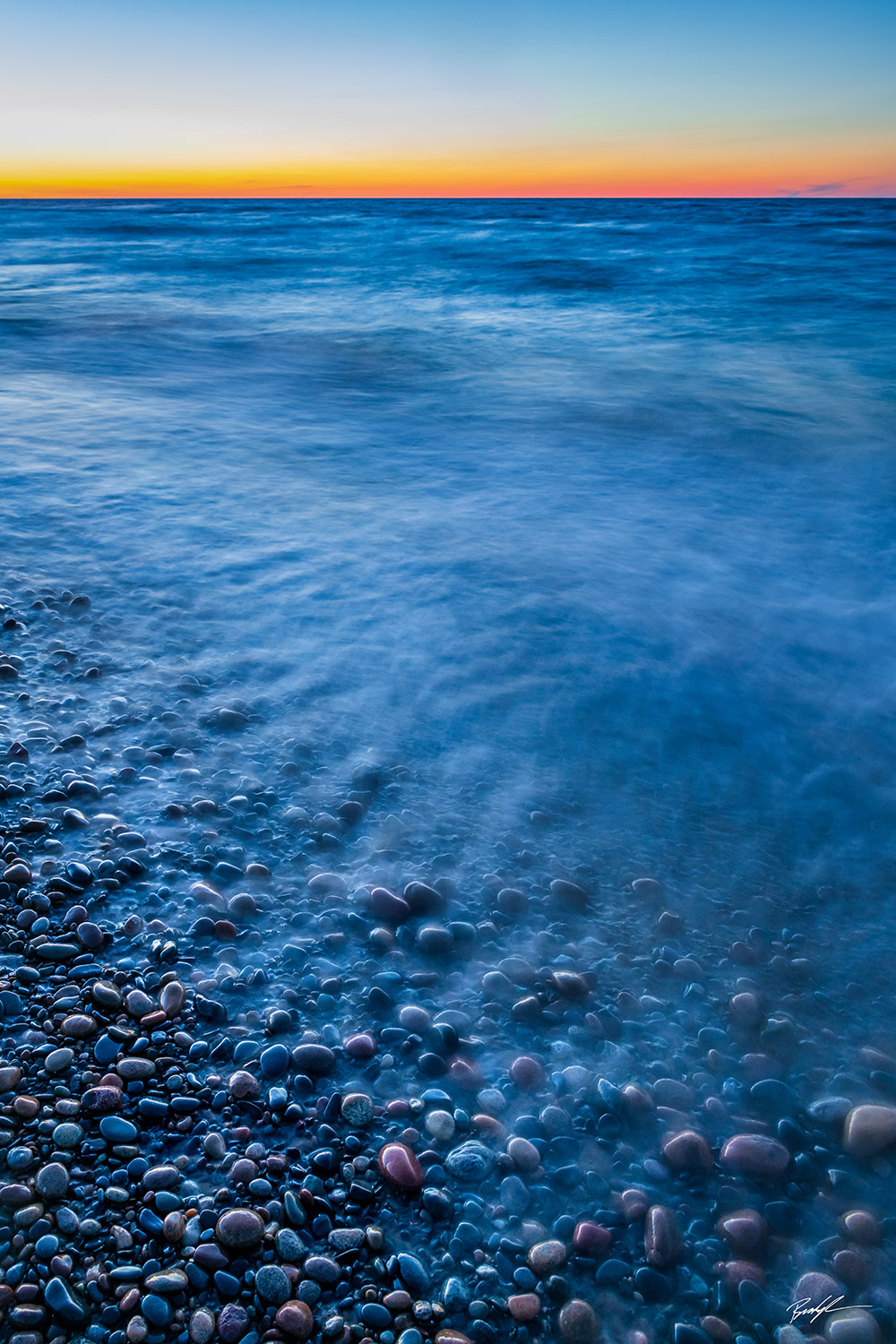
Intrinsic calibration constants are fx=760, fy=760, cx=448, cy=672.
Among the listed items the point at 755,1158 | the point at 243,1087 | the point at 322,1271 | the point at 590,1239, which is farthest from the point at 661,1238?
the point at 243,1087

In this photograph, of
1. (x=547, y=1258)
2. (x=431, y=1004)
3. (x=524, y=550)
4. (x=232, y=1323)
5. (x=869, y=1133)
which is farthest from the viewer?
(x=524, y=550)

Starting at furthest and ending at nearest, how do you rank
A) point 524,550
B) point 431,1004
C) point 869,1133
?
point 524,550 < point 431,1004 < point 869,1133

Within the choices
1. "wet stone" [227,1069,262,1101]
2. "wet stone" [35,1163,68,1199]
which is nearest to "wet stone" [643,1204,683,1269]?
"wet stone" [227,1069,262,1101]

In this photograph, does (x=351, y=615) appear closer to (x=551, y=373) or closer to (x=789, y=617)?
(x=789, y=617)

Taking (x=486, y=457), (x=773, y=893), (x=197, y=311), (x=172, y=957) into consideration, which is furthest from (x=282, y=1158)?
(x=197, y=311)

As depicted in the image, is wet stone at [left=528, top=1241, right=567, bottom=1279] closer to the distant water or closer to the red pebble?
the red pebble

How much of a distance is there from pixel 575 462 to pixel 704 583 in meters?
2.38

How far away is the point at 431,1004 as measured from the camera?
1.89m

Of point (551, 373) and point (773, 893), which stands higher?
point (551, 373)

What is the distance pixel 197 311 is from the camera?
12.5 metres
